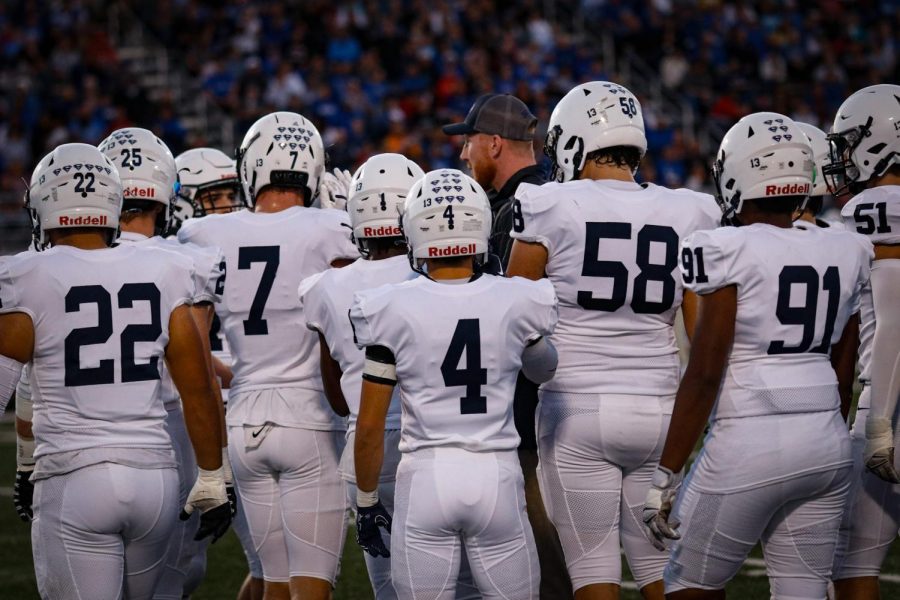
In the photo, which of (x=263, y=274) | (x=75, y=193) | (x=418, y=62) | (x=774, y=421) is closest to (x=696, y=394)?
(x=774, y=421)

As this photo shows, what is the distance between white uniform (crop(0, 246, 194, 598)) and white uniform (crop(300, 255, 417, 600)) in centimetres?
64

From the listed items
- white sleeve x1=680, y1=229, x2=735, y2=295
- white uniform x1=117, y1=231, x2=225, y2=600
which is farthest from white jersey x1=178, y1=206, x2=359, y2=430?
white sleeve x1=680, y1=229, x2=735, y2=295

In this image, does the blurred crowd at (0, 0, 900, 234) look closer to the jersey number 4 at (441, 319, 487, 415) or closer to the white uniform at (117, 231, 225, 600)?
the white uniform at (117, 231, 225, 600)

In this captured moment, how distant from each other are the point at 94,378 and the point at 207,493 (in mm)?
571

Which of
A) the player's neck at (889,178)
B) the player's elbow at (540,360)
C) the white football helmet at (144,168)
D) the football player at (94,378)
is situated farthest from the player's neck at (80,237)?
the player's neck at (889,178)

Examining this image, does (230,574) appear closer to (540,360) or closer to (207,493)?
(207,493)

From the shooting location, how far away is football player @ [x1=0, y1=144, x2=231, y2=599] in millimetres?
3740

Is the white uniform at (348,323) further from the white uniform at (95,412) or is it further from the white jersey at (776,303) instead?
the white jersey at (776,303)

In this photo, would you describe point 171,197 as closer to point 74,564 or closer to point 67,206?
point 67,206

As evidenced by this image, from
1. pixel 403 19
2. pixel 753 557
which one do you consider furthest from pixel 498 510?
pixel 403 19

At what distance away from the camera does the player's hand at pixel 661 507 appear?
3.87m

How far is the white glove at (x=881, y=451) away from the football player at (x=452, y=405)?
1224 millimetres

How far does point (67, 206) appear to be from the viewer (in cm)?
387

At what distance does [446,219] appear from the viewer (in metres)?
3.92
